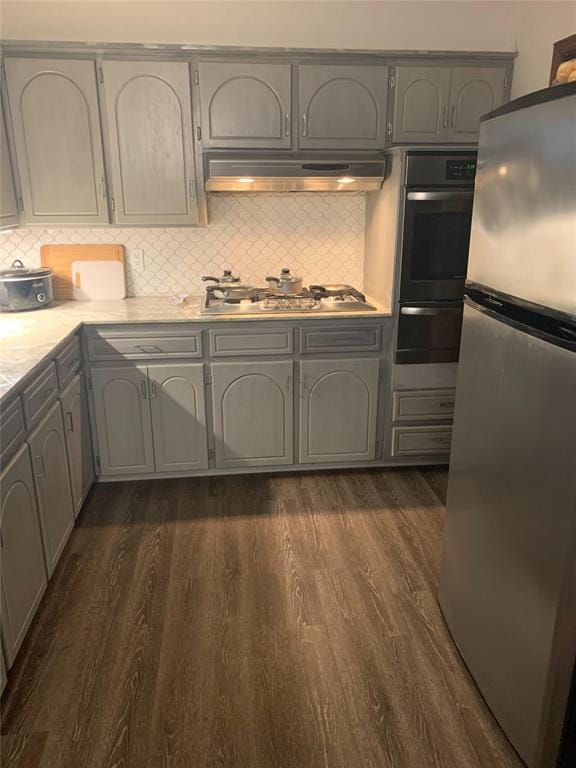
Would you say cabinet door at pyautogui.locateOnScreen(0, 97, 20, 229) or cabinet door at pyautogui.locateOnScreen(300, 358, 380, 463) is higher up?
cabinet door at pyautogui.locateOnScreen(0, 97, 20, 229)

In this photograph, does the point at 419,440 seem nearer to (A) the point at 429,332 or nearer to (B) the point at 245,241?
(A) the point at 429,332

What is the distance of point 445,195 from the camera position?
9.18 ft

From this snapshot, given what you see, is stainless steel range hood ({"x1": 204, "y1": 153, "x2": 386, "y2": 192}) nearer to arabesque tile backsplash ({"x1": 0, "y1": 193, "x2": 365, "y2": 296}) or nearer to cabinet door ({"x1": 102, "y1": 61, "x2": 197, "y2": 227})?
cabinet door ({"x1": 102, "y1": 61, "x2": 197, "y2": 227})

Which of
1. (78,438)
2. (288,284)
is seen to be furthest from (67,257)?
(288,284)

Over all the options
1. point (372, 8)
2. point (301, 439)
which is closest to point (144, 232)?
point (301, 439)

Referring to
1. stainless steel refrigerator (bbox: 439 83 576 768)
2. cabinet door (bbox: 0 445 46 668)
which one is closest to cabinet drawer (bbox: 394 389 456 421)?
stainless steel refrigerator (bbox: 439 83 576 768)

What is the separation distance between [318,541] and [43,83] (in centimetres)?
261

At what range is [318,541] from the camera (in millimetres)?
2609

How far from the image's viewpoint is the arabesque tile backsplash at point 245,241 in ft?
10.9


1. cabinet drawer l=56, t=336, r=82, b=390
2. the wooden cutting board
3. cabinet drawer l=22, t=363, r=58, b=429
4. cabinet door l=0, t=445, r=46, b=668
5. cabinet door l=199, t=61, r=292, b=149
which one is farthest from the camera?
the wooden cutting board

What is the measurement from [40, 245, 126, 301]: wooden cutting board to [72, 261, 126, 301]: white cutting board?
0.02 m

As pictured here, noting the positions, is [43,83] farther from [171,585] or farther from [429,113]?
[171,585]

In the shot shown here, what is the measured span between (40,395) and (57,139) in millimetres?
1496

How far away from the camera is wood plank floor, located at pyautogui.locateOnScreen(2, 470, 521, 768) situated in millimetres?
1645
